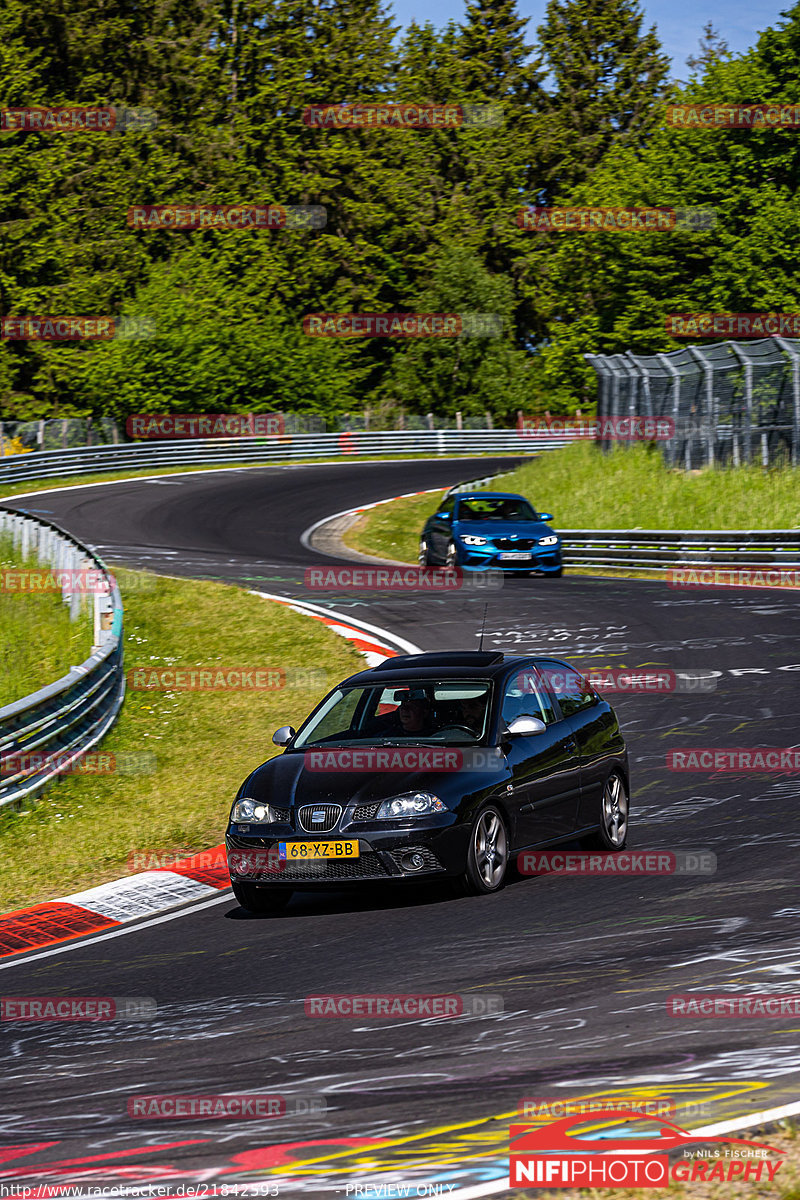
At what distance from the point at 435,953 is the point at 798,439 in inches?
984

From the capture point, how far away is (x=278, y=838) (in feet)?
30.2

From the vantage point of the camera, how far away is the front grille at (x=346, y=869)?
9.04m

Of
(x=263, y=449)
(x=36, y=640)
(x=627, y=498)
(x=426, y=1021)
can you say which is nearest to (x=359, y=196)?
(x=263, y=449)

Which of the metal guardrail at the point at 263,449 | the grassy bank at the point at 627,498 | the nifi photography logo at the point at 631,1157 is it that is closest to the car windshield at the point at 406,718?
the nifi photography logo at the point at 631,1157

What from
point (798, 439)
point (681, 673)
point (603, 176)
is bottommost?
point (681, 673)

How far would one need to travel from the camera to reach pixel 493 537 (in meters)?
26.9

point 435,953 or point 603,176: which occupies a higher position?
point 603,176

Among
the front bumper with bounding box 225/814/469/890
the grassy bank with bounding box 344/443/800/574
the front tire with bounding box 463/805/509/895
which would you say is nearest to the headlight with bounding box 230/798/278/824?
the front bumper with bounding box 225/814/469/890

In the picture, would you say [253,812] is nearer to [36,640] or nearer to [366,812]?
[366,812]

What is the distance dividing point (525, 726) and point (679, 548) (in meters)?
19.3

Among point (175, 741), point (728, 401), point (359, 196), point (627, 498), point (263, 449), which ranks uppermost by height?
point (359, 196)

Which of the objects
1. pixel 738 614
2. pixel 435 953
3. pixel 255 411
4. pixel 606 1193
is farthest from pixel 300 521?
pixel 606 1193

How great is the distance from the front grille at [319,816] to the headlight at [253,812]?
19 cm

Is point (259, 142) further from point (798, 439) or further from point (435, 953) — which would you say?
point (435, 953)
